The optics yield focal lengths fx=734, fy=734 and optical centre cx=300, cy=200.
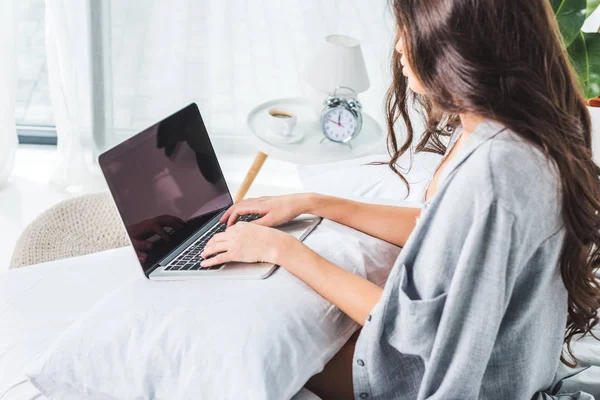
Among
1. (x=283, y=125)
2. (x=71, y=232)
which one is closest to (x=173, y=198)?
(x=71, y=232)

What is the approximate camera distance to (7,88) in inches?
105

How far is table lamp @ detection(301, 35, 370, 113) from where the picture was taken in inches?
81.9

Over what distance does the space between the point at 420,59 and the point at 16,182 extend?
2.19 metres

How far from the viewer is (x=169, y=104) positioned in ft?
9.52

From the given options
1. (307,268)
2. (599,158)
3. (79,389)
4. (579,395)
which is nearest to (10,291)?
(79,389)

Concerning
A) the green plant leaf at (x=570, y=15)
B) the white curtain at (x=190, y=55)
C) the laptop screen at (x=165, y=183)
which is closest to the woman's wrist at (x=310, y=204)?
the laptop screen at (x=165, y=183)

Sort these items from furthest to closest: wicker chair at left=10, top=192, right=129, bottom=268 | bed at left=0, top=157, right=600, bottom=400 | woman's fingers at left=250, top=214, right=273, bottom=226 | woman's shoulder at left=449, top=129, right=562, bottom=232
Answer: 1. wicker chair at left=10, top=192, right=129, bottom=268
2. woman's fingers at left=250, top=214, right=273, bottom=226
3. bed at left=0, top=157, right=600, bottom=400
4. woman's shoulder at left=449, top=129, right=562, bottom=232

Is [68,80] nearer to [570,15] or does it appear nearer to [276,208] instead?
[276,208]

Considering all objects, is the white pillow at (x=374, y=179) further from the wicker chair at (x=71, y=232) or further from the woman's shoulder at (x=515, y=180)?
the woman's shoulder at (x=515, y=180)

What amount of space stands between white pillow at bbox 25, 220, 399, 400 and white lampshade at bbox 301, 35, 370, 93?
1076 mm

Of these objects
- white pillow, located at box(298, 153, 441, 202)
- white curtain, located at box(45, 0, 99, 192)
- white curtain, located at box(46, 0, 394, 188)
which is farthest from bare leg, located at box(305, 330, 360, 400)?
white curtain, located at box(45, 0, 99, 192)

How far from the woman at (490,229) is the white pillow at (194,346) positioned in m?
0.09

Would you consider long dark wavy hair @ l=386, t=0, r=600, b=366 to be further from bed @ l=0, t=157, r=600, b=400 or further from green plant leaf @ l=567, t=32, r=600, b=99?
A: green plant leaf @ l=567, t=32, r=600, b=99

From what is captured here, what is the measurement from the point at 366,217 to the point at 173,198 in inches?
14.3
